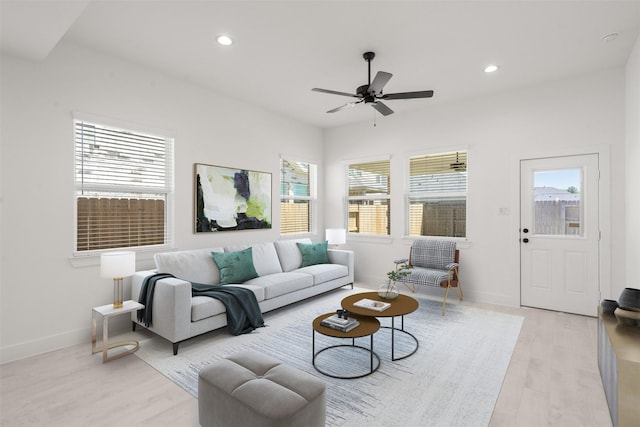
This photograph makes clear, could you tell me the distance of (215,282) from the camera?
3.94m

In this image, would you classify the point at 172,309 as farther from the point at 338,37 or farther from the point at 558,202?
the point at 558,202

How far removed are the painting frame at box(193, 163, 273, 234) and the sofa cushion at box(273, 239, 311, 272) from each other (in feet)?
1.30

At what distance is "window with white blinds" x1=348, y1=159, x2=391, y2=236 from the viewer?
5.74 meters

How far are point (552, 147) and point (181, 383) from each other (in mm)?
4822

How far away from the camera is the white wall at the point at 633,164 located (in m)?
3.07

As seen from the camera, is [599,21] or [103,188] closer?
[599,21]

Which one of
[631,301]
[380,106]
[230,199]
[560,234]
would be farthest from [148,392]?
[560,234]

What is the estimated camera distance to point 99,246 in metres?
3.46

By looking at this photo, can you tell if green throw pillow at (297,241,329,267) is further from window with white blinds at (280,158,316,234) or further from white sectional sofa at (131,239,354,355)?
window with white blinds at (280,158,316,234)

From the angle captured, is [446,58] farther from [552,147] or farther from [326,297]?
[326,297]

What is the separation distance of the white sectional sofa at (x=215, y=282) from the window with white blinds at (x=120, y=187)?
476 millimetres

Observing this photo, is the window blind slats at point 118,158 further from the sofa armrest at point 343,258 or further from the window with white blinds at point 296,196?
the sofa armrest at point 343,258

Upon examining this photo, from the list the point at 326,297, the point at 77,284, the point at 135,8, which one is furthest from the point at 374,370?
the point at 135,8

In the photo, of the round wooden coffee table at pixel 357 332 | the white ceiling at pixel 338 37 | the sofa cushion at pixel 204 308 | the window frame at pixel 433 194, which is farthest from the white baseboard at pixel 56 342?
the window frame at pixel 433 194
